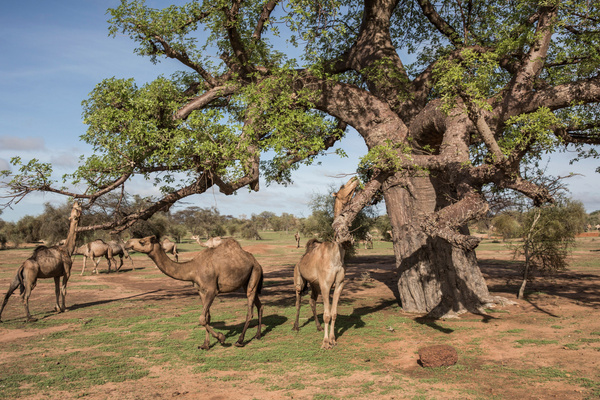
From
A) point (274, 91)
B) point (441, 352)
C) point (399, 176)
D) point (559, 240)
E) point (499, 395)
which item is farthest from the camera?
point (559, 240)

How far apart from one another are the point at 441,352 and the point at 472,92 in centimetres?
491

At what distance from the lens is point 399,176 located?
1079cm

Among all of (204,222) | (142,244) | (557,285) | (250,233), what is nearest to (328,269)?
(142,244)

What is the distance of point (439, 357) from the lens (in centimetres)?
741

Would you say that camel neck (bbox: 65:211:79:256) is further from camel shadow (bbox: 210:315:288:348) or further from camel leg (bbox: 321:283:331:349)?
camel leg (bbox: 321:283:331:349)

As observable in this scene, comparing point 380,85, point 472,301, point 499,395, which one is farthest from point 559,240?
point 499,395

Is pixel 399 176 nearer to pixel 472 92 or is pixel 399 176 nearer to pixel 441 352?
pixel 472 92

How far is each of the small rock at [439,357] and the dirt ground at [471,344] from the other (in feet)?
0.79

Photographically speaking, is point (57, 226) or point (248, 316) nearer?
point (248, 316)

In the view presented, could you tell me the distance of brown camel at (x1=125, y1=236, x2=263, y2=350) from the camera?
8.58 meters

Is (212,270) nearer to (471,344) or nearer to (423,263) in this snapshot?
(471,344)

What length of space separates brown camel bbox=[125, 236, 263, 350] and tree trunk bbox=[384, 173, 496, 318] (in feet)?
15.5

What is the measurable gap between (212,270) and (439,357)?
4.70 metres

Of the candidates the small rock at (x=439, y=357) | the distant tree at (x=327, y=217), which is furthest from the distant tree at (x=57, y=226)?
the small rock at (x=439, y=357)
